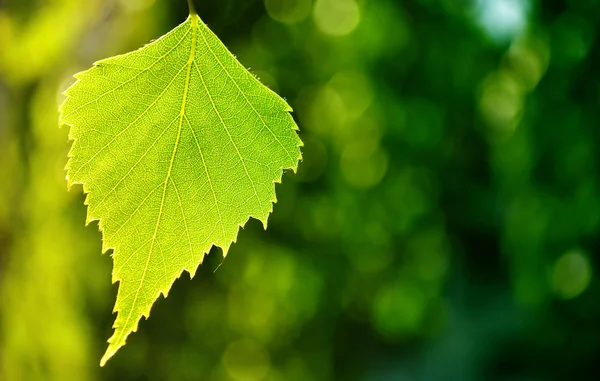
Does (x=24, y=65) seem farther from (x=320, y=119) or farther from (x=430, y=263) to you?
(x=430, y=263)

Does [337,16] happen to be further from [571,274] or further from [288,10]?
[571,274]

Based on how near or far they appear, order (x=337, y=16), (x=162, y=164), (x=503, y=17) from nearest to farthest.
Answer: (x=162, y=164) → (x=503, y=17) → (x=337, y=16)

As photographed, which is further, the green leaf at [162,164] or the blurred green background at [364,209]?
the blurred green background at [364,209]

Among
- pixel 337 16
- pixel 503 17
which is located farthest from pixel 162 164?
pixel 337 16

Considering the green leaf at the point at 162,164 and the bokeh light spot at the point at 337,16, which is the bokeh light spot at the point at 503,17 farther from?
the green leaf at the point at 162,164

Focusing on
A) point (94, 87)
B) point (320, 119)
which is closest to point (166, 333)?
point (320, 119)

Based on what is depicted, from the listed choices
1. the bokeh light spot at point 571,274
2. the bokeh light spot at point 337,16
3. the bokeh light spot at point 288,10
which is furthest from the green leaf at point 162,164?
the bokeh light spot at point 288,10

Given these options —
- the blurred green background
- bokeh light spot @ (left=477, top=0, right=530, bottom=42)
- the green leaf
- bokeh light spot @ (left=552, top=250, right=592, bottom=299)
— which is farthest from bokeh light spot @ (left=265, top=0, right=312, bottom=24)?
the green leaf
